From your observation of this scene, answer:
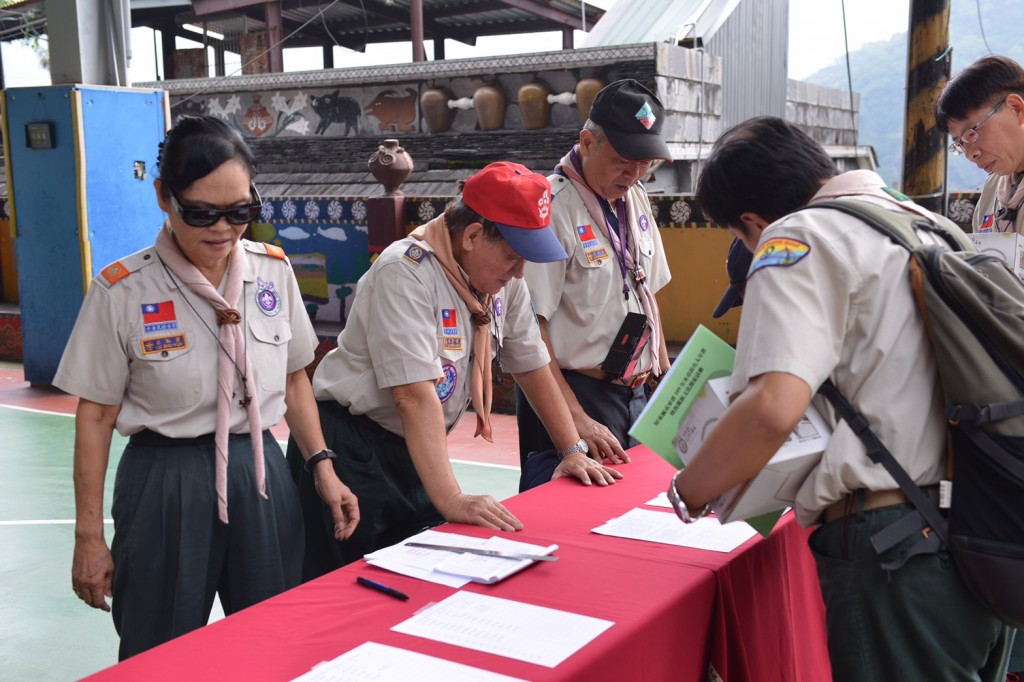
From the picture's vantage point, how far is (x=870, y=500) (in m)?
1.61

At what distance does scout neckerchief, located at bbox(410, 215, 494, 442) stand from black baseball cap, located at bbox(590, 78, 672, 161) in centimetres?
68

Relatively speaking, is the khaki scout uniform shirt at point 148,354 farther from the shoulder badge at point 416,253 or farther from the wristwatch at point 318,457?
the shoulder badge at point 416,253

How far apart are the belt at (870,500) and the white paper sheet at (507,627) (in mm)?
425

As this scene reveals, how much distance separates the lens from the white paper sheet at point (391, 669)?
145cm

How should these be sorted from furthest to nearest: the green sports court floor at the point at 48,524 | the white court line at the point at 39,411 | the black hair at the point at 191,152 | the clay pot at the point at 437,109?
1. the clay pot at the point at 437,109
2. the white court line at the point at 39,411
3. the green sports court floor at the point at 48,524
4. the black hair at the point at 191,152

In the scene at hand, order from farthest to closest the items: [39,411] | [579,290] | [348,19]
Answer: [348,19], [39,411], [579,290]

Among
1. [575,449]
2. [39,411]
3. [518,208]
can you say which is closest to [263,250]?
[518,208]

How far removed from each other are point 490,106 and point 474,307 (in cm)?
786

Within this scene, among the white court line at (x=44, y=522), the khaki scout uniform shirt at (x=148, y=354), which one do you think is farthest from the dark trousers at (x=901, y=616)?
the white court line at (x=44, y=522)

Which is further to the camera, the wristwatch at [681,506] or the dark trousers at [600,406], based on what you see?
the dark trousers at [600,406]

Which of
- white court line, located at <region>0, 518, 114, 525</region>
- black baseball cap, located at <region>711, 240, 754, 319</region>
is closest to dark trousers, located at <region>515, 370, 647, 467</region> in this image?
black baseball cap, located at <region>711, 240, 754, 319</region>

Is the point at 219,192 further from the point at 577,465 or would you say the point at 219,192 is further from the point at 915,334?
the point at 915,334

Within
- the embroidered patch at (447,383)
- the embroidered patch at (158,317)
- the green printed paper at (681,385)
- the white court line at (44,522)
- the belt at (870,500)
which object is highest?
the embroidered patch at (158,317)

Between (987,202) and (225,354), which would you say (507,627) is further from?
(987,202)
